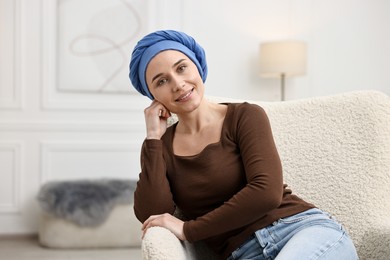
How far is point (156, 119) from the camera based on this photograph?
1.51 metres

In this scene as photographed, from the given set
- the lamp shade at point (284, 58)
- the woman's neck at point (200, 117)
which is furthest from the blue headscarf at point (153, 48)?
the lamp shade at point (284, 58)

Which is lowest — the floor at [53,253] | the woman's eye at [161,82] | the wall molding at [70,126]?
the floor at [53,253]

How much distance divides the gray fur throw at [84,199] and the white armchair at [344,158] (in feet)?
6.83

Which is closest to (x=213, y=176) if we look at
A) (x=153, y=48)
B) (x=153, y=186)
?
(x=153, y=186)

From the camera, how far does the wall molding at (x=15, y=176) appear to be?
388 centimetres

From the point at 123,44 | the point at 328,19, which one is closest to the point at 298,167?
the point at 123,44

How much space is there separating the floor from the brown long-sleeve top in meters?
1.92

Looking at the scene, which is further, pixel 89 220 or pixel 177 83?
pixel 89 220

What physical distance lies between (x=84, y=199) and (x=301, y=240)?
2.46 metres

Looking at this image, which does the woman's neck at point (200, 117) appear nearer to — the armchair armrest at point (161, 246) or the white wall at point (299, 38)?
the armchair armrest at point (161, 246)

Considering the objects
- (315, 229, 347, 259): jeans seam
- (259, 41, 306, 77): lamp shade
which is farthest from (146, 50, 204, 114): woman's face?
(259, 41, 306, 77): lamp shade

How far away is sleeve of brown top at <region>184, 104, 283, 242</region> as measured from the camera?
1.31 metres

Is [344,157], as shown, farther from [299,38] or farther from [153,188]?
[299,38]

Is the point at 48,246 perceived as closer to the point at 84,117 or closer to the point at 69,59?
the point at 84,117
